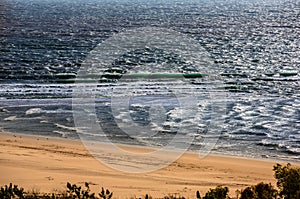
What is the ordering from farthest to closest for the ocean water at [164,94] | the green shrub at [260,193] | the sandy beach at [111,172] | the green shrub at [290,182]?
1. the ocean water at [164,94]
2. the sandy beach at [111,172]
3. the green shrub at [260,193]
4. the green shrub at [290,182]

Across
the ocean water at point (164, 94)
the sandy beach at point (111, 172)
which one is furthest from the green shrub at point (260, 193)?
the ocean water at point (164, 94)

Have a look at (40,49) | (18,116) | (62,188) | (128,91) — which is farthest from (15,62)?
(62,188)

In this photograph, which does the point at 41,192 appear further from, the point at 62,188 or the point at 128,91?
the point at 128,91

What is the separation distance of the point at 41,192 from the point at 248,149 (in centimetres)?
866

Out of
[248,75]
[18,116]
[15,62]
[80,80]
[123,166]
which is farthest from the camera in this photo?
[15,62]

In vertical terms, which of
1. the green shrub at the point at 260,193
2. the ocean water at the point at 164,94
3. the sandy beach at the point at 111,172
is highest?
the ocean water at the point at 164,94

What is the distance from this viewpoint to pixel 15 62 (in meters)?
37.0

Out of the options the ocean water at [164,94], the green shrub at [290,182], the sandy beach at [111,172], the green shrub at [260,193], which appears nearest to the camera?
the green shrub at [290,182]

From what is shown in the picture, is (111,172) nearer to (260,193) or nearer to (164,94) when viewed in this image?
(260,193)

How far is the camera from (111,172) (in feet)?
49.7

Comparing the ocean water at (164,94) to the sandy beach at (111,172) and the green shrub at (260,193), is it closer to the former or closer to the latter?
the sandy beach at (111,172)

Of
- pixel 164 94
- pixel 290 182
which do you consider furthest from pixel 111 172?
pixel 164 94

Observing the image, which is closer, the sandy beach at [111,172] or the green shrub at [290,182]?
the green shrub at [290,182]

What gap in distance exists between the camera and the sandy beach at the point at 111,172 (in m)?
13.6
